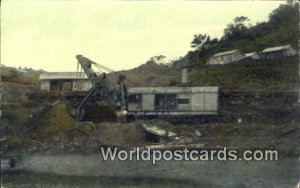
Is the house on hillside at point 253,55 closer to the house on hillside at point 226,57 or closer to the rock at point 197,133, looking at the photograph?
the house on hillside at point 226,57

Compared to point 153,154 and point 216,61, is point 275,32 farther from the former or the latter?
point 153,154

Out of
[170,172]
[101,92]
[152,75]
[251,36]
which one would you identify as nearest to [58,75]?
[152,75]

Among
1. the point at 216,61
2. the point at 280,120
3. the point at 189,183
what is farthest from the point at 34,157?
the point at 280,120

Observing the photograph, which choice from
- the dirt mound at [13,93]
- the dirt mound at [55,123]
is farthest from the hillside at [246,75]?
the dirt mound at [13,93]

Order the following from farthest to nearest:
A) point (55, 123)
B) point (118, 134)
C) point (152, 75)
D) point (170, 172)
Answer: point (55, 123)
point (118, 134)
point (152, 75)
point (170, 172)

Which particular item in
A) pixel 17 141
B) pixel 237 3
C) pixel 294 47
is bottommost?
pixel 17 141

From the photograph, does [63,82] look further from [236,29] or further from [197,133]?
[236,29]
